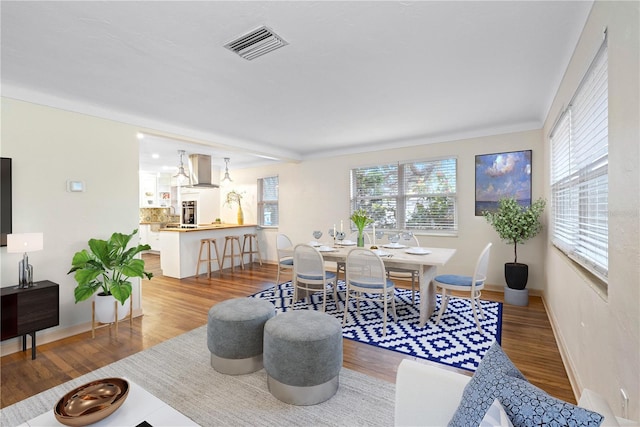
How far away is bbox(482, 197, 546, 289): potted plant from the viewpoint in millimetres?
3857

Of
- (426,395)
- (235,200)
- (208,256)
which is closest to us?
(426,395)

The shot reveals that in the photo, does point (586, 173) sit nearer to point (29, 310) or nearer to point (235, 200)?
point (29, 310)

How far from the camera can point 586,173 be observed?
199cm

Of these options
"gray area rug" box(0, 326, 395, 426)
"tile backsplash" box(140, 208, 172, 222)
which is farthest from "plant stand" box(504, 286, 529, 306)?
"tile backsplash" box(140, 208, 172, 222)

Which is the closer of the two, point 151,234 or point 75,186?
point 75,186

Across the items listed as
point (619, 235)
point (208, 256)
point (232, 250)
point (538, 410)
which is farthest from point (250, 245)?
point (538, 410)

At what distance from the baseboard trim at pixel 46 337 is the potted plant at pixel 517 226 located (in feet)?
16.5

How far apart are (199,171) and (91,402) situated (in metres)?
5.31

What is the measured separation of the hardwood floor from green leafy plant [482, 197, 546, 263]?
36.6 inches

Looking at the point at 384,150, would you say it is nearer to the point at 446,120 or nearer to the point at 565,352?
the point at 446,120

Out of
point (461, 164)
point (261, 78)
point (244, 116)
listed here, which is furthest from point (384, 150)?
point (261, 78)

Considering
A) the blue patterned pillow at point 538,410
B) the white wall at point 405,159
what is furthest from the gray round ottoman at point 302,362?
the white wall at point 405,159

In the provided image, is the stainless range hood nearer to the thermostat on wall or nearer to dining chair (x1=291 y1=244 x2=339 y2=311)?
the thermostat on wall

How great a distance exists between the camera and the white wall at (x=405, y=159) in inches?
169
